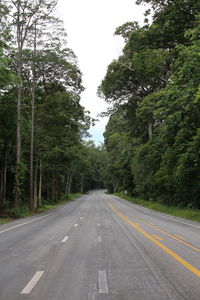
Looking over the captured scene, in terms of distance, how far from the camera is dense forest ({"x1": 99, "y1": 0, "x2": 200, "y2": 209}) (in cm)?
2115

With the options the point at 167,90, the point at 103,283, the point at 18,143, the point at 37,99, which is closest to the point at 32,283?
the point at 103,283

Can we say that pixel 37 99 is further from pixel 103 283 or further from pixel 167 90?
pixel 103 283

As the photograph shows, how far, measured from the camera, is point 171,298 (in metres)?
5.21

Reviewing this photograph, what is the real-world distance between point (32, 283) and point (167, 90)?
60.6 ft

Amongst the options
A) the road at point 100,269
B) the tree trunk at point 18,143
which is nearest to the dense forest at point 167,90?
the road at point 100,269

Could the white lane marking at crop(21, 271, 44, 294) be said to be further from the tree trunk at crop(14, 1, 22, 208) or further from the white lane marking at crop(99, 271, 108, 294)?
the tree trunk at crop(14, 1, 22, 208)

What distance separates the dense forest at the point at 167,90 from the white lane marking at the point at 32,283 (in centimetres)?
1199

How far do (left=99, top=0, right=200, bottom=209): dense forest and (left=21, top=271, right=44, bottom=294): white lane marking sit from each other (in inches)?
472

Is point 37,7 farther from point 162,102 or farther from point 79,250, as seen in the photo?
point 79,250

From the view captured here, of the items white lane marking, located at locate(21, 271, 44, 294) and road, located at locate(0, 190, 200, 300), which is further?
white lane marking, located at locate(21, 271, 44, 294)

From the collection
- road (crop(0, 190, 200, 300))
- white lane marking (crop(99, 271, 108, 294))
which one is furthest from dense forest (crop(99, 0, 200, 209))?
white lane marking (crop(99, 271, 108, 294))

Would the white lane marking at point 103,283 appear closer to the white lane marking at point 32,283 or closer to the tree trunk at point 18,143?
the white lane marking at point 32,283

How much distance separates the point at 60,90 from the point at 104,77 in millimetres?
8117

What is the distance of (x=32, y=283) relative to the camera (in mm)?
6168
